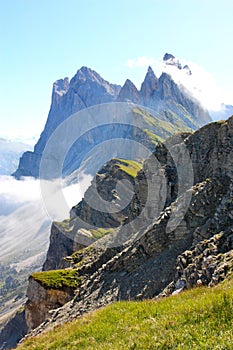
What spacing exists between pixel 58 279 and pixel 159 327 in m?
47.5

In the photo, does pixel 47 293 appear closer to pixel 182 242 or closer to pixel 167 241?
pixel 167 241

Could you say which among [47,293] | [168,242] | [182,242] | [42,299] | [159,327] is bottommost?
[42,299]

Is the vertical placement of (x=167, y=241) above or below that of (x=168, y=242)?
above

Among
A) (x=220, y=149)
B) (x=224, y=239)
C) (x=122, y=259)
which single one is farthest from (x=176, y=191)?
(x=224, y=239)

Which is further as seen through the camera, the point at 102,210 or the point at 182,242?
the point at 102,210

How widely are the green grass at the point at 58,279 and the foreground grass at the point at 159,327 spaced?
38.4 meters

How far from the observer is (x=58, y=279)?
2226 inches

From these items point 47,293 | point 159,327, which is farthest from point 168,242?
point 159,327

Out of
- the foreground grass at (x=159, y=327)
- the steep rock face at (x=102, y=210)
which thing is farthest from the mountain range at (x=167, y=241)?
the steep rock face at (x=102, y=210)

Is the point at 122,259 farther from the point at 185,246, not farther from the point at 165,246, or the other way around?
the point at 185,246

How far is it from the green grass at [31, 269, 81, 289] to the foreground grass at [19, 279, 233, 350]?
38416 mm

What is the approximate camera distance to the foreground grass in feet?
33.6

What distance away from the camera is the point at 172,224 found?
41938 millimetres

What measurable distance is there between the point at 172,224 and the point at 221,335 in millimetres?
32367
